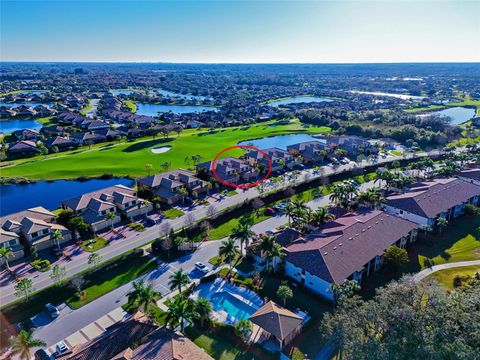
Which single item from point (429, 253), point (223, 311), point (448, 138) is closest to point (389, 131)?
point (448, 138)

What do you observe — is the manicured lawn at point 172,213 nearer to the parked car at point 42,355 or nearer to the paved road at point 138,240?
the paved road at point 138,240

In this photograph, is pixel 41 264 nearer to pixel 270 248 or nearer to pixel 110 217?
pixel 110 217

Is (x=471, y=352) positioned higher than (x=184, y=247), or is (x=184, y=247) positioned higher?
(x=471, y=352)

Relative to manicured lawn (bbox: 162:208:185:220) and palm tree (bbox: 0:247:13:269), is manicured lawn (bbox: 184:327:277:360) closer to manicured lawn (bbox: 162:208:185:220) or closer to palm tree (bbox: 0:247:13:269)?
palm tree (bbox: 0:247:13:269)

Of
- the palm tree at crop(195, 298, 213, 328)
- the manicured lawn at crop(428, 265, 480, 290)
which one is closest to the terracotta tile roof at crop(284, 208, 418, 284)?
the manicured lawn at crop(428, 265, 480, 290)

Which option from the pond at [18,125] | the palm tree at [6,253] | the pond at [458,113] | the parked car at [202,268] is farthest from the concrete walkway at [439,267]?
the pond at [18,125]

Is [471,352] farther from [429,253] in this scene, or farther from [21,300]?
[21,300]

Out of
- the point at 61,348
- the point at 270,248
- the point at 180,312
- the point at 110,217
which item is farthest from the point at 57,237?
the point at 270,248
